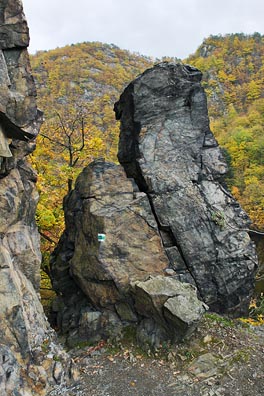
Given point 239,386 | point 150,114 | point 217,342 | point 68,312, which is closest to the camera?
point 239,386

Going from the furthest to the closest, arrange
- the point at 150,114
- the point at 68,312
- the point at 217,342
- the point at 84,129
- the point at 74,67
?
the point at 74,67, the point at 84,129, the point at 150,114, the point at 68,312, the point at 217,342

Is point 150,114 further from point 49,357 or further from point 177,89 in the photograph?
point 49,357

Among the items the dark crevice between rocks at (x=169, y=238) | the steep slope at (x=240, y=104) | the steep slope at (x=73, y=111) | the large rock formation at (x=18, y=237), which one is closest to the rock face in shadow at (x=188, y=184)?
the dark crevice between rocks at (x=169, y=238)

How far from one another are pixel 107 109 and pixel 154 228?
47.3 metres

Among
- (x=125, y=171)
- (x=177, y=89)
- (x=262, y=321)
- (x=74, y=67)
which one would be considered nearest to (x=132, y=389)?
(x=262, y=321)

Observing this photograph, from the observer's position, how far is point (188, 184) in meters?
13.8

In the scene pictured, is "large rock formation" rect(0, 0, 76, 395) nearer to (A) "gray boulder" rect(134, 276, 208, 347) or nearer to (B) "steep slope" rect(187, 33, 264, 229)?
(A) "gray boulder" rect(134, 276, 208, 347)

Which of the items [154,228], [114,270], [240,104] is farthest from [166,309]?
[240,104]

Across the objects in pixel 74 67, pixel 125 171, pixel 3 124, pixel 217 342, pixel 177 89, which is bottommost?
pixel 217 342

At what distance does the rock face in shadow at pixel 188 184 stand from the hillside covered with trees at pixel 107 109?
465 centimetres

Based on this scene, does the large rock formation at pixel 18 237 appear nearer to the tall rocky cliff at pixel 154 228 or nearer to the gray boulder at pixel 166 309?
the tall rocky cliff at pixel 154 228

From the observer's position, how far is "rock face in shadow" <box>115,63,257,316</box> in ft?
43.4

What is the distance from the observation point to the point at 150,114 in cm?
1419

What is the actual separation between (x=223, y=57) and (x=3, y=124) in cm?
10260
